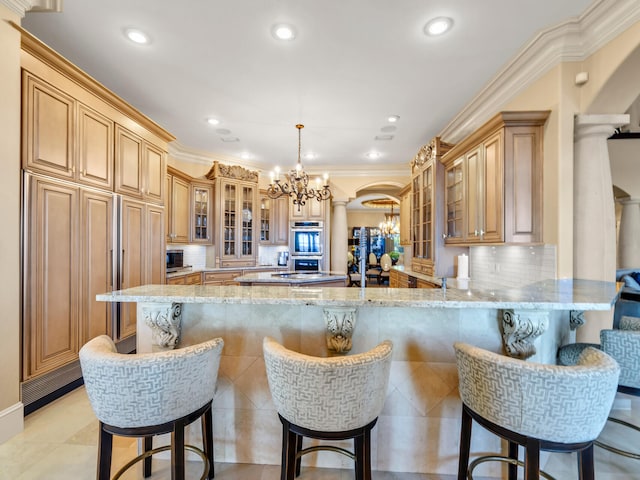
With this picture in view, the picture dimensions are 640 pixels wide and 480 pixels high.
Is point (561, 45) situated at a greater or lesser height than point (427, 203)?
greater

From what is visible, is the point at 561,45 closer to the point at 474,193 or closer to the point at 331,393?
the point at 474,193

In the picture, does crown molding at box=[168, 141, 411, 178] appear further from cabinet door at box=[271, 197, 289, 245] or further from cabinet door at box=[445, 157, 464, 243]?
cabinet door at box=[445, 157, 464, 243]

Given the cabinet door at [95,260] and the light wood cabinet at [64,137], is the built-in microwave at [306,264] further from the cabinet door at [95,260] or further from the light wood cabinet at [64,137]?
the light wood cabinet at [64,137]

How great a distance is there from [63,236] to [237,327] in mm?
1788

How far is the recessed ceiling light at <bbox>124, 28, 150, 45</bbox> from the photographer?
7.43 ft

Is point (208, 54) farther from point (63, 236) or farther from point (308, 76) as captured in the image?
point (63, 236)

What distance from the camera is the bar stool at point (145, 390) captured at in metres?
1.08

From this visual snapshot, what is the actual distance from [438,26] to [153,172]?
3251 millimetres

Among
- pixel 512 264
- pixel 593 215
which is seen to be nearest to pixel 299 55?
pixel 593 215

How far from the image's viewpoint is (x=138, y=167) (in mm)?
3133

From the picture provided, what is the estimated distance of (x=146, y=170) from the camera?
10.7 feet

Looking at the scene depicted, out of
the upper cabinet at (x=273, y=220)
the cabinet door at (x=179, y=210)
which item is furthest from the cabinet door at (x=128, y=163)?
the upper cabinet at (x=273, y=220)

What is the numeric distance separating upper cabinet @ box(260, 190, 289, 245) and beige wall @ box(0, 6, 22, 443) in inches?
162

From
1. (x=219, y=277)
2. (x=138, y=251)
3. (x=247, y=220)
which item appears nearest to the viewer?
(x=138, y=251)
